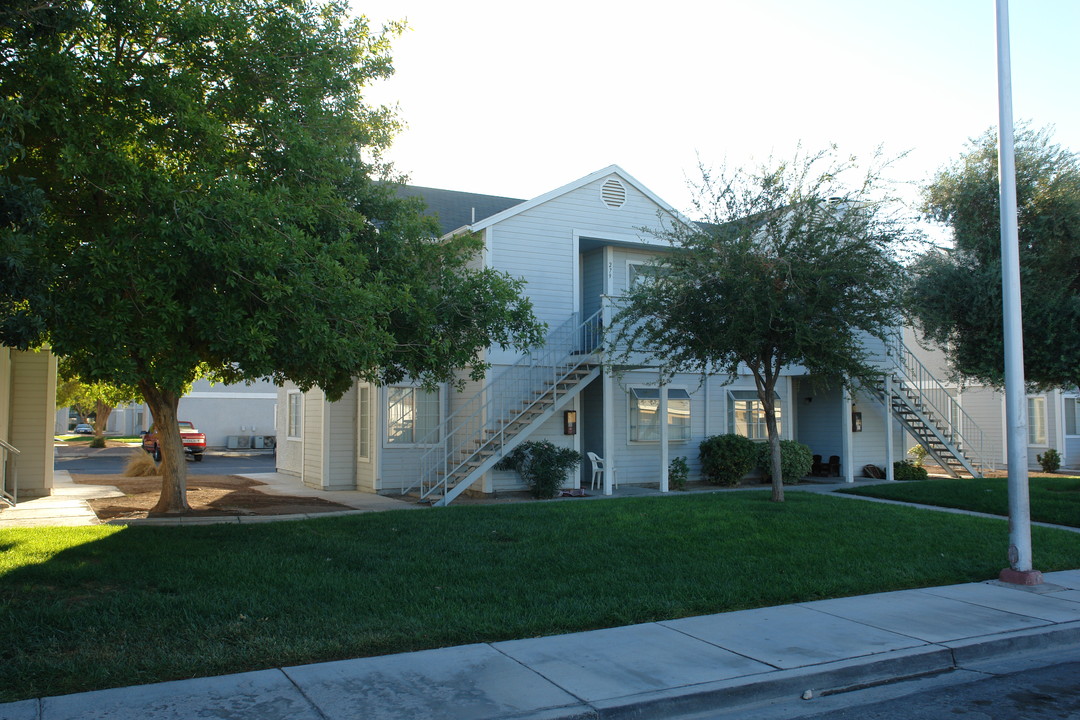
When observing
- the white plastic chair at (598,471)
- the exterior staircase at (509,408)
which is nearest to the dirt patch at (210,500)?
the exterior staircase at (509,408)

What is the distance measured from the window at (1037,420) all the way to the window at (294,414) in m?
21.2

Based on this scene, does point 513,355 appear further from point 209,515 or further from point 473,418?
point 209,515

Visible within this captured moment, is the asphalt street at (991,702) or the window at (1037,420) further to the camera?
the window at (1037,420)

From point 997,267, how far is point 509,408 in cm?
936

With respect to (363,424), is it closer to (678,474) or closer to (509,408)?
(509,408)

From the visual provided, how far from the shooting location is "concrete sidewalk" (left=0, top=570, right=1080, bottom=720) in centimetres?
524

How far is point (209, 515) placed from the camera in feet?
42.5

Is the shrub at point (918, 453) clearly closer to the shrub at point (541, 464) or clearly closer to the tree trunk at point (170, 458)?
the shrub at point (541, 464)

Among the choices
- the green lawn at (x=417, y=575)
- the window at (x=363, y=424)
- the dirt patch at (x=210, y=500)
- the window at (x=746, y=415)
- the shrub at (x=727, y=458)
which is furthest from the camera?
the window at (x=746, y=415)

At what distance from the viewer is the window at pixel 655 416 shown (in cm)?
1939

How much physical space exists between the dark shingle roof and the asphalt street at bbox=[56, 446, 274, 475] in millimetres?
9322

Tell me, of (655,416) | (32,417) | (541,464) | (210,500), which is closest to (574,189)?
(655,416)

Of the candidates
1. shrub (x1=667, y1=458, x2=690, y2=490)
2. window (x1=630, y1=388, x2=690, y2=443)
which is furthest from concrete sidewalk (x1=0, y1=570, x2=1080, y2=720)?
window (x1=630, y1=388, x2=690, y2=443)

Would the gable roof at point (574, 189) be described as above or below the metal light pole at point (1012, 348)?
above
